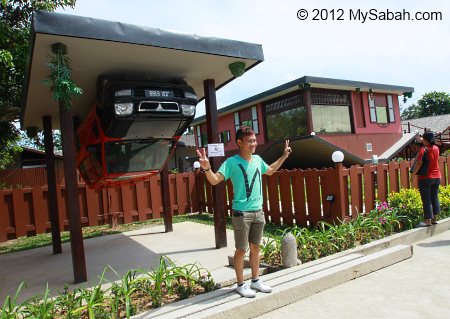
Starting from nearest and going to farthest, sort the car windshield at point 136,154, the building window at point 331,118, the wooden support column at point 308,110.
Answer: the car windshield at point 136,154
the wooden support column at point 308,110
the building window at point 331,118

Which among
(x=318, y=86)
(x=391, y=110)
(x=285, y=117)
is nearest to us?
(x=318, y=86)

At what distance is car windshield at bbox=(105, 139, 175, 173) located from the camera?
591cm

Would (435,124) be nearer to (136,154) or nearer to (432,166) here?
(432,166)

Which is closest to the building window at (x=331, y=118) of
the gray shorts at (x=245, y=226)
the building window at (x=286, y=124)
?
the building window at (x=286, y=124)

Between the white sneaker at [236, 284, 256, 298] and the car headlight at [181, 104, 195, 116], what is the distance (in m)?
2.72

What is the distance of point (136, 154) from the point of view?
20.3 feet

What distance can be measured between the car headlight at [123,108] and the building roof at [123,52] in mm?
642

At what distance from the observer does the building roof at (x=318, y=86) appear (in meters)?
18.2

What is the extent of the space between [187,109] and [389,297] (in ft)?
11.5

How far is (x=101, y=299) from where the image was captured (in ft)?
11.1

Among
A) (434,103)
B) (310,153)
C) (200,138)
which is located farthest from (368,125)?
(434,103)

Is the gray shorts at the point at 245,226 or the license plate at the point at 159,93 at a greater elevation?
the license plate at the point at 159,93

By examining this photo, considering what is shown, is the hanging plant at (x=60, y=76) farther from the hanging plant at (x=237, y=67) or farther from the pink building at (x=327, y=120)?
the pink building at (x=327, y=120)

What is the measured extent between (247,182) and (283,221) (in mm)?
4580
